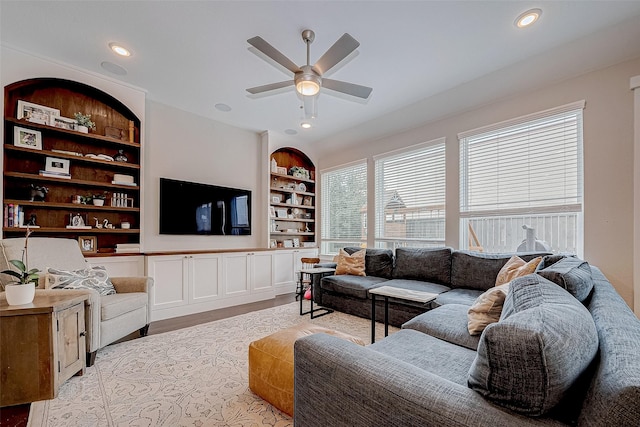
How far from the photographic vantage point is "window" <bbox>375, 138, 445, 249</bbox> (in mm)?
4152

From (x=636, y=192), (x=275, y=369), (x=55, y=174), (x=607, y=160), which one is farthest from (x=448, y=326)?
(x=55, y=174)

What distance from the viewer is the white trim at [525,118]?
294 centimetres

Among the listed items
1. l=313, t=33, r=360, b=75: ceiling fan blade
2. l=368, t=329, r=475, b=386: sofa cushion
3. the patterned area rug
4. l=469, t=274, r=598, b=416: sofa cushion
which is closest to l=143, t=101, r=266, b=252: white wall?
the patterned area rug

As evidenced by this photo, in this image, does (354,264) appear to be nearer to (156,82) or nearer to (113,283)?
(113,283)

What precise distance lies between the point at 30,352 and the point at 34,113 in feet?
8.86

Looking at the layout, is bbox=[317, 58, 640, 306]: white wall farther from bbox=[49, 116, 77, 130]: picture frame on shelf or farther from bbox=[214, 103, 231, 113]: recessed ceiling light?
bbox=[49, 116, 77, 130]: picture frame on shelf

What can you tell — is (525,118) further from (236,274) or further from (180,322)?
(180,322)

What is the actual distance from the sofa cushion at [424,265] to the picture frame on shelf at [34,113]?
4.69 meters

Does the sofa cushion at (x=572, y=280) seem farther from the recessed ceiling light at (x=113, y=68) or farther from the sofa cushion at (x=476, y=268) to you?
the recessed ceiling light at (x=113, y=68)

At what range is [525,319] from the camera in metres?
0.78

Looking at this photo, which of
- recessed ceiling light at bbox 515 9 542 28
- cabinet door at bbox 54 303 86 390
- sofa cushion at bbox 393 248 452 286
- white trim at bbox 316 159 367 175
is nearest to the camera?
cabinet door at bbox 54 303 86 390

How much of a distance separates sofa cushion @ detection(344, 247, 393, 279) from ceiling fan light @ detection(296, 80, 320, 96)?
8.51ft

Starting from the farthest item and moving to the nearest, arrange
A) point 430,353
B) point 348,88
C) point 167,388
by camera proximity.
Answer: point 348,88 → point 167,388 → point 430,353

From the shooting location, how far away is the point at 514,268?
2.64 meters
